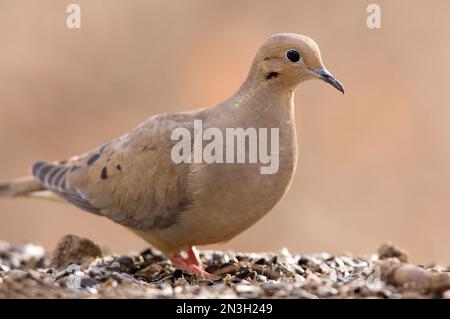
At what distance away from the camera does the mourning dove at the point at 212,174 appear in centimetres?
594

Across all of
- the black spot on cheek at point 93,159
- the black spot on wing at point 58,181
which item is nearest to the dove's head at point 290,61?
the black spot on cheek at point 93,159

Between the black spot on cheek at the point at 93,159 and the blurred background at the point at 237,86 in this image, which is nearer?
the black spot on cheek at the point at 93,159

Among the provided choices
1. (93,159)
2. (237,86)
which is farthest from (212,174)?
(237,86)

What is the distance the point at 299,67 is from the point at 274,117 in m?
0.35

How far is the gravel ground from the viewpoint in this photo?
4.87 m

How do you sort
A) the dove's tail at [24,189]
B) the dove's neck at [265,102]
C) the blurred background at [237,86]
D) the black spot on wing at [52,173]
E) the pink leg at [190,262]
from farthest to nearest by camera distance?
the blurred background at [237,86] < the dove's tail at [24,189] < the black spot on wing at [52,173] < the pink leg at [190,262] < the dove's neck at [265,102]

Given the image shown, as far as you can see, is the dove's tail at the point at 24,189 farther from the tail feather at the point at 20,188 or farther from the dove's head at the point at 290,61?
the dove's head at the point at 290,61

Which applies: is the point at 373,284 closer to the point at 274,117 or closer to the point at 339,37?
the point at 274,117

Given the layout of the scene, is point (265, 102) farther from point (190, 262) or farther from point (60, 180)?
point (60, 180)

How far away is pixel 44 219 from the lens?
11.4 meters

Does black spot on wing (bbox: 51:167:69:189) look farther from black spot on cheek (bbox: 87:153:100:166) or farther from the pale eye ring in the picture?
the pale eye ring

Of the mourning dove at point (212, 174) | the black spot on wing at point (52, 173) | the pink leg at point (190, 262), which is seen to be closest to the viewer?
the mourning dove at point (212, 174)

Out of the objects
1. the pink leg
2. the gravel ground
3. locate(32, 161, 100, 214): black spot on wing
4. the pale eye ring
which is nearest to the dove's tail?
locate(32, 161, 100, 214): black spot on wing
